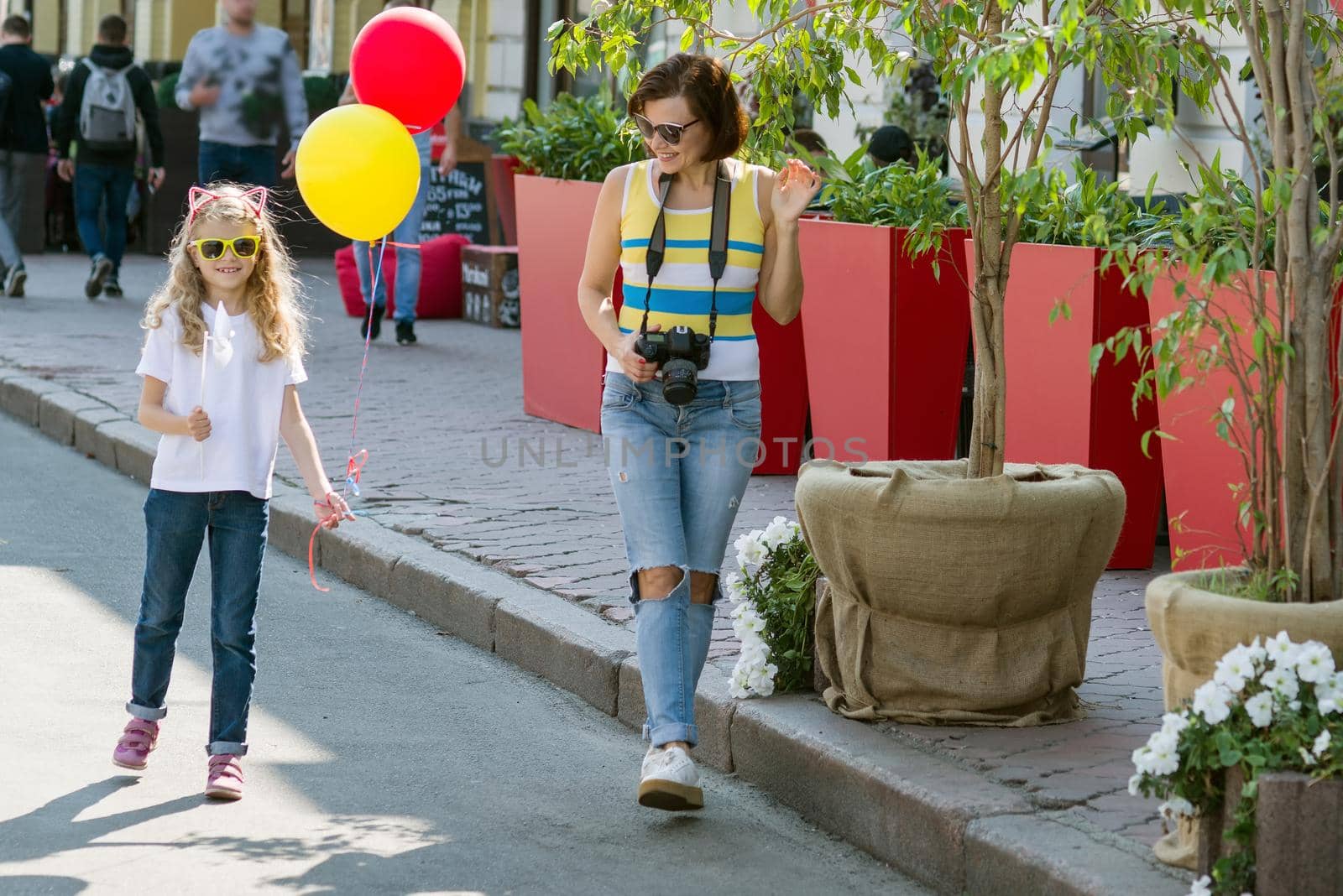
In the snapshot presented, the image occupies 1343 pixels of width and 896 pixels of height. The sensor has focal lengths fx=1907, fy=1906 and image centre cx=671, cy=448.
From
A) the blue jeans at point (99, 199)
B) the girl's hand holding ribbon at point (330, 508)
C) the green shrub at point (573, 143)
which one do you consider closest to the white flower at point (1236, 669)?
the girl's hand holding ribbon at point (330, 508)

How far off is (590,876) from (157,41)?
27257 mm

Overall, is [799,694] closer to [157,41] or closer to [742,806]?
[742,806]

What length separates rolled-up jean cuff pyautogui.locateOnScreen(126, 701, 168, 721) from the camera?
4.72m

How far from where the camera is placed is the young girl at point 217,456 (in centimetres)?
461

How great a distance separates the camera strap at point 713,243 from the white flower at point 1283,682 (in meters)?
1.61

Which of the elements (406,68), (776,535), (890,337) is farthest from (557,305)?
(776,535)

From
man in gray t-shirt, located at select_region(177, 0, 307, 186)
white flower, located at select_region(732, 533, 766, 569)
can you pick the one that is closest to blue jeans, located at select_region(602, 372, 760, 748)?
white flower, located at select_region(732, 533, 766, 569)

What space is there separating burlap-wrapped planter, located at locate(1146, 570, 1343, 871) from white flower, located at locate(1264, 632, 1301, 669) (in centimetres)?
6

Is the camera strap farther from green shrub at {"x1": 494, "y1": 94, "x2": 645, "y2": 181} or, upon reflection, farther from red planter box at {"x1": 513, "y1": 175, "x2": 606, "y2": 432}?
green shrub at {"x1": 494, "y1": 94, "x2": 645, "y2": 181}

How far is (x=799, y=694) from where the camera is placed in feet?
16.3

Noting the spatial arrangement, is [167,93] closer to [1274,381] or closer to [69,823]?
[69,823]

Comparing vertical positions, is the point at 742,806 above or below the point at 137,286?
below

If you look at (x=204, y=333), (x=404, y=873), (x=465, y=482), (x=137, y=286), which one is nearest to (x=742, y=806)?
(x=404, y=873)

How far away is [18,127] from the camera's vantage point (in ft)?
51.0
